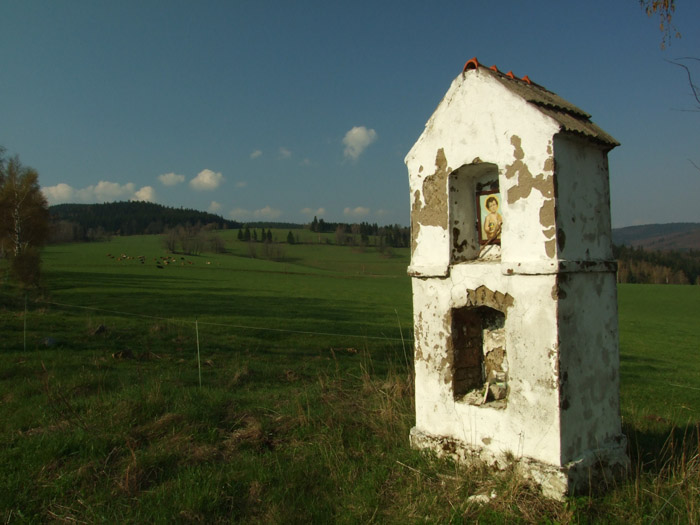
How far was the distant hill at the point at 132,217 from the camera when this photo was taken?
11812 centimetres

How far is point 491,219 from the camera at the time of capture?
200 inches

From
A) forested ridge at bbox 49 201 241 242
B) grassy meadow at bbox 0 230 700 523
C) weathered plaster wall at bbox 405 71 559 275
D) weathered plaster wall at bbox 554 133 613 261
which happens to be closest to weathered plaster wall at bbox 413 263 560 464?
weathered plaster wall at bbox 405 71 559 275

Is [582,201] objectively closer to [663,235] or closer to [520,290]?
[520,290]

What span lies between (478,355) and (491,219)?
148cm

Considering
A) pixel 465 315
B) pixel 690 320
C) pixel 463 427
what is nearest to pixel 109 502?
pixel 463 427

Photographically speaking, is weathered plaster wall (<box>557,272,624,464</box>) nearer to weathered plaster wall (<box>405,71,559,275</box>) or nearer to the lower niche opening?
weathered plaster wall (<box>405,71,559,275</box>)

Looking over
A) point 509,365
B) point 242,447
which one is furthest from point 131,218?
point 509,365

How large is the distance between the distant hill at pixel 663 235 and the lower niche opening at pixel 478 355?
18085 centimetres

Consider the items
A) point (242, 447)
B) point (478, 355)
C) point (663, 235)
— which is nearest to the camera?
point (478, 355)

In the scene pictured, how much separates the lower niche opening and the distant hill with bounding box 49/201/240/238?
120391 millimetres

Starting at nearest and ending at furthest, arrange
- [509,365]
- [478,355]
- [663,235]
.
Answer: [509,365] < [478,355] < [663,235]

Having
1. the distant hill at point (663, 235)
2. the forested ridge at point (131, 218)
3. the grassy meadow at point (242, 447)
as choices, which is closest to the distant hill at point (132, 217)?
the forested ridge at point (131, 218)

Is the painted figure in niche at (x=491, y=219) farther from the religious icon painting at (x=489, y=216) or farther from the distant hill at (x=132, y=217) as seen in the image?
the distant hill at (x=132, y=217)

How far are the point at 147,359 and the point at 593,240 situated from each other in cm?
942
